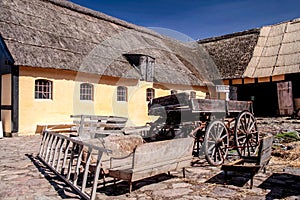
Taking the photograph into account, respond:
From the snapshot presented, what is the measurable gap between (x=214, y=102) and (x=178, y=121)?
97 centimetres

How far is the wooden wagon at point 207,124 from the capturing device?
5727 mm

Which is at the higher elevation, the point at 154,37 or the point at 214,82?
the point at 154,37

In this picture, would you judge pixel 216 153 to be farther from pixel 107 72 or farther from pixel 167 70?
pixel 167 70

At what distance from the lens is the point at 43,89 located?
11.2m

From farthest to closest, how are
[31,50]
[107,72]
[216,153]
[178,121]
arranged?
[107,72] → [31,50] → [178,121] → [216,153]

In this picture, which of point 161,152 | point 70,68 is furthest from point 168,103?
point 70,68

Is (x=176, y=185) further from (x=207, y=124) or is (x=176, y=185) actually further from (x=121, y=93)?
(x=121, y=93)

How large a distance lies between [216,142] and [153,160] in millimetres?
2118

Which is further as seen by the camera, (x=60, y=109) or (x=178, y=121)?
Result: (x=60, y=109)

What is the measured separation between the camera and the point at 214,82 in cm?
1955

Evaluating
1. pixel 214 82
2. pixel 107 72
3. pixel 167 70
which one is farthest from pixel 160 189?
pixel 214 82

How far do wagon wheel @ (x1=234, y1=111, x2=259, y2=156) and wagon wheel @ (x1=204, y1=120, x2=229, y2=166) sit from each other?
355 millimetres

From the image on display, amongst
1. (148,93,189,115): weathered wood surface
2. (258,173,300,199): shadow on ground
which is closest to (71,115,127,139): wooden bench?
(148,93,189,115): weathered wood surface

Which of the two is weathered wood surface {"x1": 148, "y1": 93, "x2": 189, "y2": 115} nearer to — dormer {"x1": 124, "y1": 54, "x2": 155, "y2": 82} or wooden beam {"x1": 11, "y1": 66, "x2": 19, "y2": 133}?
wooden beam {"x1": 11, "y1": 66, "x2": 19, "y2": 133}
